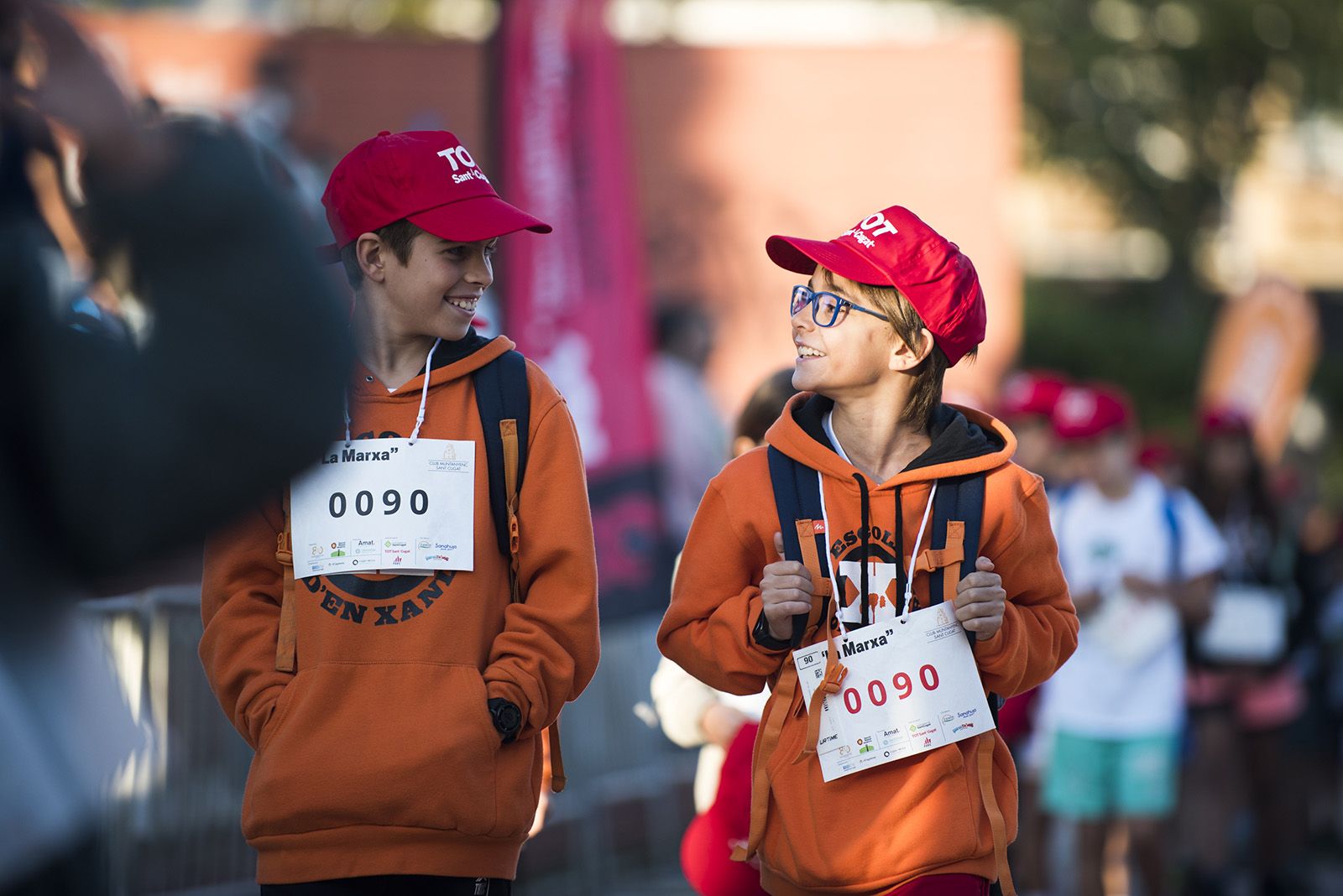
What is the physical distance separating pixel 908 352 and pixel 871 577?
0.50m

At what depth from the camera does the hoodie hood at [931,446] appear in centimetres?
337

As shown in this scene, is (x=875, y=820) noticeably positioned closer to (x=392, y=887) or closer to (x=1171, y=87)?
(x=392, y=887)

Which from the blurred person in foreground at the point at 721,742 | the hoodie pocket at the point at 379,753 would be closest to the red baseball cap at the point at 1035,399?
the blurred person in foreground at the point at 721,742

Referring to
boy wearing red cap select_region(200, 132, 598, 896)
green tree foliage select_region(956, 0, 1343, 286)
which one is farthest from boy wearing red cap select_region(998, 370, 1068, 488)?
green tree foliage select_region(956, 0, 1343, 286)

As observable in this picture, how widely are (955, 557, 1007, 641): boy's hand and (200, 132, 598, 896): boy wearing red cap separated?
72cm

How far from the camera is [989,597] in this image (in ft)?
10.5

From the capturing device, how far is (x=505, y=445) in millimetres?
3266

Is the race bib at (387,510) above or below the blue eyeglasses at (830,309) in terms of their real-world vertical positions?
below

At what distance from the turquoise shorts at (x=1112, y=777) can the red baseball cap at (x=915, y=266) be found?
165 inches

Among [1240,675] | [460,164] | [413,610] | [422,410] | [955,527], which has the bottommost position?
[1240,675]

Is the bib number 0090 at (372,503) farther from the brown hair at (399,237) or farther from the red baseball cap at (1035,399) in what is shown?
the red baseball cap at (1035,399)

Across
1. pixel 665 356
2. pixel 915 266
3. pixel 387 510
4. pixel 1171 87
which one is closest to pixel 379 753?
pixel 387 510

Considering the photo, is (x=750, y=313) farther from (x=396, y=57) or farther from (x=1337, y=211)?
(x=1337, y=211)

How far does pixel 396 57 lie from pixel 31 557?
11.1 m
